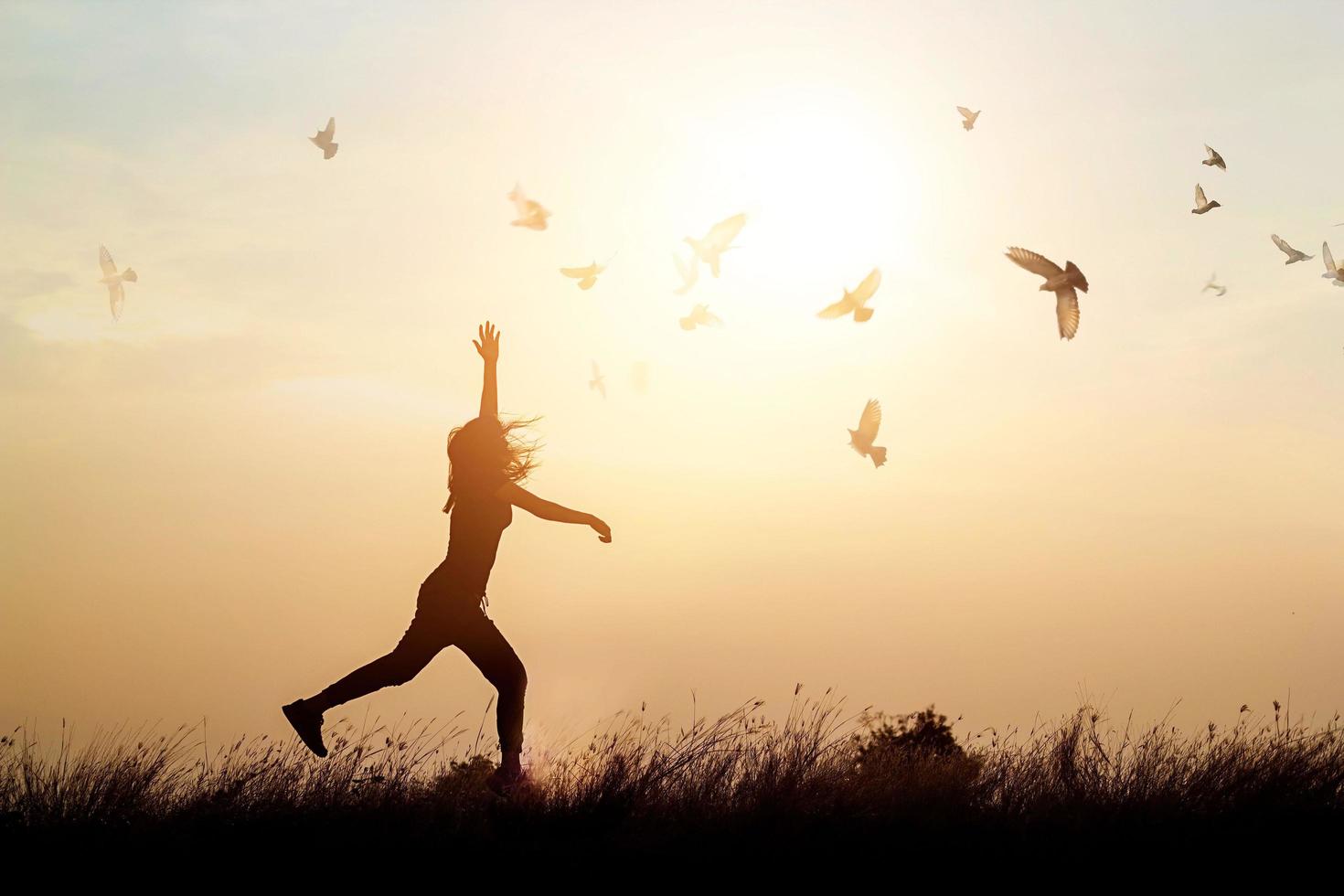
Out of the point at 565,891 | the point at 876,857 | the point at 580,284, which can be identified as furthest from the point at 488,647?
the point at 580,284

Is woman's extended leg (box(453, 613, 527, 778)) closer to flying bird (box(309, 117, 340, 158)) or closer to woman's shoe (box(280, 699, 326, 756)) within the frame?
woman's shoe (box(280, 699, 326, 756))

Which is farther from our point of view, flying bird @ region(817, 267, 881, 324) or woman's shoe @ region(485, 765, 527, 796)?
flying bird @ region(817, 267, 881, 324)

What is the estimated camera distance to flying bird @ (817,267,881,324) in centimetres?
1141

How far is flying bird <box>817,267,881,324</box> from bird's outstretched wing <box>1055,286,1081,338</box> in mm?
1584

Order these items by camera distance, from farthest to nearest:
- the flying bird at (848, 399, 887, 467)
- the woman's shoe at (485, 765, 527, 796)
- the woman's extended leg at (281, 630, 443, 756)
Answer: the flying bird at (848, 399, 887, 467) < the woman's extended leg at (281, 630, 443, 756) < the woman's shoe at (485, 765, 527, 796)

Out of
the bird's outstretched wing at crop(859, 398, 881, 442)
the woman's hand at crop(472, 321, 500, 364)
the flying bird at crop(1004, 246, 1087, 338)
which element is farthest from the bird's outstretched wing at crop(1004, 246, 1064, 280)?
the woman's hand at crop(472, 321, 500, 364)

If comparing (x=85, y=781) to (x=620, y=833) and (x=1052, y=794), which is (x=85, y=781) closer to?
(x=620, y=833)

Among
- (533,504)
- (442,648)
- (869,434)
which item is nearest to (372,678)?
(442,648)

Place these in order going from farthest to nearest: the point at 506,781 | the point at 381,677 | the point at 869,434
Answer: the point at 869,434
the point at 381,677
the point at 506,781

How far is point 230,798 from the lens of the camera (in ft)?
19.9

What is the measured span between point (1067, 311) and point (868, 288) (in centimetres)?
181

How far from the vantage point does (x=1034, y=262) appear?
35.4 ft

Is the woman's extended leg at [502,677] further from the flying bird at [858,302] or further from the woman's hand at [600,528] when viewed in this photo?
the flying bird at [858,302]

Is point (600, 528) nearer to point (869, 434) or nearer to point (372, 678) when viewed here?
point (372, 678)
